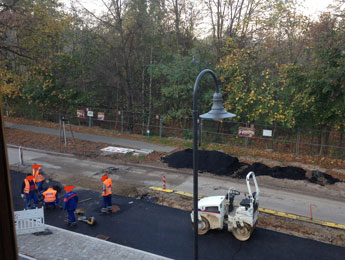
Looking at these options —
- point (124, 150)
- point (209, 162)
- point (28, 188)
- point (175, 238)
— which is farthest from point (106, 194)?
point (124, 150)

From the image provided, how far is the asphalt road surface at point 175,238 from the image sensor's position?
8609 mm

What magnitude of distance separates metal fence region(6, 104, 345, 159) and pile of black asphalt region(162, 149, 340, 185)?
3728mm

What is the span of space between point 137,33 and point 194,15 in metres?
4.82

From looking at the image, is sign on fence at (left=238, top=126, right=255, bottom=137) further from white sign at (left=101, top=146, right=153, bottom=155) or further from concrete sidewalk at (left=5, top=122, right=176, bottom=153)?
white sign at (left=101, top=146, right=153, bottom=155)

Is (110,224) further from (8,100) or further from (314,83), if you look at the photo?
(8,100)

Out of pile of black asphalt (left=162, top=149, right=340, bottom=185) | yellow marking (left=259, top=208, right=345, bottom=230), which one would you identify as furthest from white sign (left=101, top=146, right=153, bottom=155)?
yellow marking (left=259, top=208, right=345, bottom=230)

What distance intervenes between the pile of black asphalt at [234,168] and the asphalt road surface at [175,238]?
204 inches

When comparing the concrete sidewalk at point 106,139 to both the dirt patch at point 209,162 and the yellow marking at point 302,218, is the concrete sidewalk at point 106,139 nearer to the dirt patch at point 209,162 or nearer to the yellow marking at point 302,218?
the dirt patch at point 209,162

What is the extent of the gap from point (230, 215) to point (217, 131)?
517 inches

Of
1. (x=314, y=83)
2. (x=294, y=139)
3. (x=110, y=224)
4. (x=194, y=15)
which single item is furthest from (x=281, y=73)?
(x=110, y=224)

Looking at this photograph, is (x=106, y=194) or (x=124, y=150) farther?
(x=124, y=150)

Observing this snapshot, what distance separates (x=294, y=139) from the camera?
19.3 m

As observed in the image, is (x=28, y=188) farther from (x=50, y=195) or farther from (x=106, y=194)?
(x=106, y=194)

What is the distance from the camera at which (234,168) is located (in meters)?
16.3
